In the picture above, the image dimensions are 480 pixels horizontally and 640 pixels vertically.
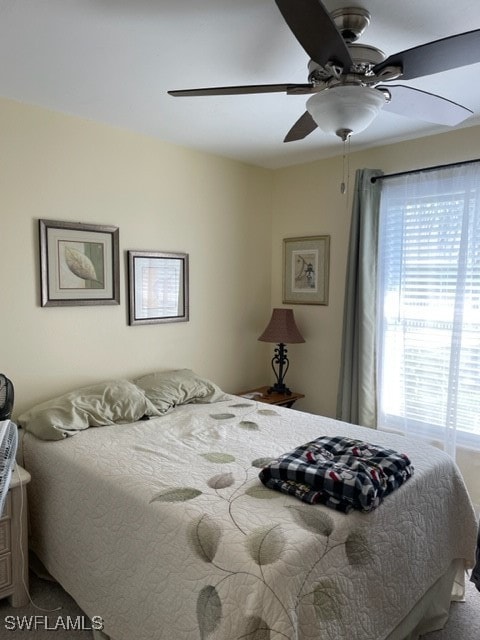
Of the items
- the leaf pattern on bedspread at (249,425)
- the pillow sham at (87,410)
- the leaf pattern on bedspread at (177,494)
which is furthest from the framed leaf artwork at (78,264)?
the leaf pattern on bedspread at (177,494)

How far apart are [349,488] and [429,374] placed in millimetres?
1705

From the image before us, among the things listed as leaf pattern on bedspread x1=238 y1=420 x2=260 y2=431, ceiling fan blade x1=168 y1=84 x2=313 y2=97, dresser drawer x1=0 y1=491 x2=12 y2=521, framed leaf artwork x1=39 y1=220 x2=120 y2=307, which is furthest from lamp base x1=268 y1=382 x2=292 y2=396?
ceiling fan blade x1=168 y1=84 x2=313 y2=97

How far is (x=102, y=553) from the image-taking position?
5.78 ft

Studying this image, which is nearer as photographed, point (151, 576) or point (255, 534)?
point (255, 534)

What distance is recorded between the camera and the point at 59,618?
6.44 ft

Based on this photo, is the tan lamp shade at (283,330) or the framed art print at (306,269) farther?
the framed art print at (306,269)

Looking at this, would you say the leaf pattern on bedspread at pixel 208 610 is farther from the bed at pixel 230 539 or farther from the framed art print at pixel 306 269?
the framed art print at pixel 306 269

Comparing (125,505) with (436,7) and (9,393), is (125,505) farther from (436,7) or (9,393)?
(436,7)

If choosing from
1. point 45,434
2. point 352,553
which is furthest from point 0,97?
point 352,553

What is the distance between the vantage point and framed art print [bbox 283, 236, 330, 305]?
3.59 m

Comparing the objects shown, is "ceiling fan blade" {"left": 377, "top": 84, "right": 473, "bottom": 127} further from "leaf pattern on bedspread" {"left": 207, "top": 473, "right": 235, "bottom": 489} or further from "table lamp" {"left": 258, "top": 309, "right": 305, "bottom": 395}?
"table lamp" {"left": 258, "top": 309, "right": 305, "bottom": 395}

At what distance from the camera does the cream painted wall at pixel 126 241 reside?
98.0 inches

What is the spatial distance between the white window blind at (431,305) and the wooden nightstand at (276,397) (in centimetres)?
69

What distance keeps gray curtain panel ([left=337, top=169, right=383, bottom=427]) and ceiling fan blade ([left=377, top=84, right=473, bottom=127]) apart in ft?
3.90
